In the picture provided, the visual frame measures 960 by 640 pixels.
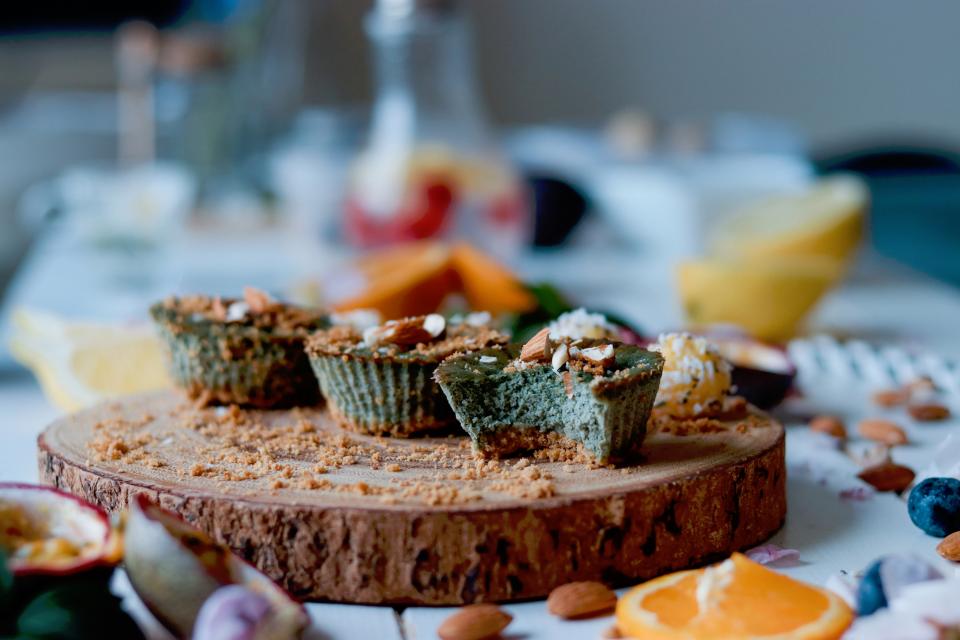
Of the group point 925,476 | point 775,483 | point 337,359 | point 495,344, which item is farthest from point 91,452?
point 925,476

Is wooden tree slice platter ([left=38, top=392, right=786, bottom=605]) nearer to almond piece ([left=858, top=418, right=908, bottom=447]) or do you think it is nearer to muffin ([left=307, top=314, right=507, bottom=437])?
muffin ([left=307, top=314, right=507, bottom=437])

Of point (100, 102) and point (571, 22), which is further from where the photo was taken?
point (571, 22)

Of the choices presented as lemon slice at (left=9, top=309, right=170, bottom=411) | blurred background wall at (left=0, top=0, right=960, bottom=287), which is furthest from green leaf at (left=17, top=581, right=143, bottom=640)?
blurred background wall at (left=0, top=0, right=960, bottom=287)

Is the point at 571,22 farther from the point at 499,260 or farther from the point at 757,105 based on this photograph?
the point at 499,260

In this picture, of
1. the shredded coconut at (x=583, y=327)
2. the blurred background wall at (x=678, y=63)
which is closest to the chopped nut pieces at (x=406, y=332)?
the shredded coconut at (x=583, y=327)

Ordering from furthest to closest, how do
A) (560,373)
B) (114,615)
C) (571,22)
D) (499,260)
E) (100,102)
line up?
(571,22) < (100,102) < (499,260) < (560,373) < (114,615)

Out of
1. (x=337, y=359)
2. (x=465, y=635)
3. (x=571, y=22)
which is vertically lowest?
(x=465, y=635)

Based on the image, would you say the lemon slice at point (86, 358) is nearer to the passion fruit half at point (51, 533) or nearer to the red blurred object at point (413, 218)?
the passion fruit half at point (51, 533)

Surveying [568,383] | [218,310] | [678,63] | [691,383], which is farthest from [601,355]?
[678,63]
